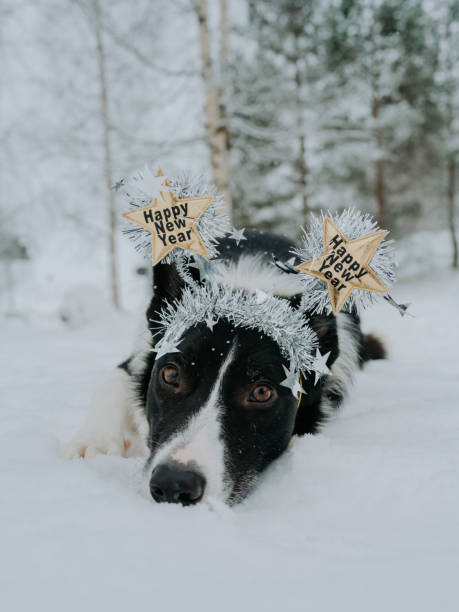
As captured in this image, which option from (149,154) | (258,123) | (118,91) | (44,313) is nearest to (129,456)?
(149,154)

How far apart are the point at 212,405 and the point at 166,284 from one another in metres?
0.77

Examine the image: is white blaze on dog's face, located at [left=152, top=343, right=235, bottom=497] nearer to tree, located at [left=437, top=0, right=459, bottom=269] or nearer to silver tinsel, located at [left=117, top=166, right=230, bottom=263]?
silver tinsel, located at [left=117, top=166, right=230, bottom=263]

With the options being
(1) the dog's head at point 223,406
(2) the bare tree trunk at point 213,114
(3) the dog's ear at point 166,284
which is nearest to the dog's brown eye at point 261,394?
(1) the dog's head at point 223,406

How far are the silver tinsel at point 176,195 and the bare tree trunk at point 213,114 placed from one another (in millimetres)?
5580

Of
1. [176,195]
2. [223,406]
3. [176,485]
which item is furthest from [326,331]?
[176,485]

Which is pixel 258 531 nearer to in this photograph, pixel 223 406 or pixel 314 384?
pixel 223 406

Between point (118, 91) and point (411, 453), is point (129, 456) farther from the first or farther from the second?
point (118, 91)

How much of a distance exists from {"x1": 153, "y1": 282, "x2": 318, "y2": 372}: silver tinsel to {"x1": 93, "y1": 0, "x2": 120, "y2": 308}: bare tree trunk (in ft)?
3.04

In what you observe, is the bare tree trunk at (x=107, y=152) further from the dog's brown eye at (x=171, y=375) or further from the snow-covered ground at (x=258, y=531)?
the snow-covered ground at (x=258, y=531)

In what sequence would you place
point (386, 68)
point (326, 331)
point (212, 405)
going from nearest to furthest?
point (212, 405) → point (326, 331) → point (386, 68)

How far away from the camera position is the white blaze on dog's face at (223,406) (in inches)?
68.2

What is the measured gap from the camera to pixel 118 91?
1163 centimetres

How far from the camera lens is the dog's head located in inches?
68.2

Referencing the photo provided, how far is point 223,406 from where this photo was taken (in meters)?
1.90
